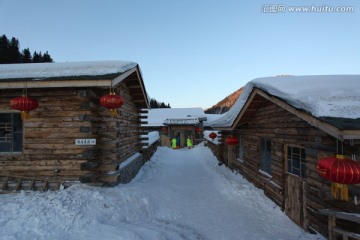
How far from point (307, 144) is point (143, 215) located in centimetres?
528

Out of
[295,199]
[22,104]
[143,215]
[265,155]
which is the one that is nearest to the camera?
[22,104]

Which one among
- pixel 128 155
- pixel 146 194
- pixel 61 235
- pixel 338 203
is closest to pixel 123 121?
pixel 128 155

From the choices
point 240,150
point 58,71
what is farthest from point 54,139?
point 240,150

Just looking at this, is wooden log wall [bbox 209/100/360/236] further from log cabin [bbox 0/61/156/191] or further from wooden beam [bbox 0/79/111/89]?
wooden beam [bbox 0/79/111/89]

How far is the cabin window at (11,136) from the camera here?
317 inches

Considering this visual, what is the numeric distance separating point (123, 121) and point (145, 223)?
197 inches

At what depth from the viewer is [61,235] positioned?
16.6 ft

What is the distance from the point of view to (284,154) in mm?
7672

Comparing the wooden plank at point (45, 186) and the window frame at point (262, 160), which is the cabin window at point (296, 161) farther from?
the wooden plank at point (45, 186)

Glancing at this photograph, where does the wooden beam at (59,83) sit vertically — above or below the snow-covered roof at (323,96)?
above

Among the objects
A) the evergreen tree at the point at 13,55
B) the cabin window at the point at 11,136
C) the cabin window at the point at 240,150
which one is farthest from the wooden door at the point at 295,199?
the evergreen tree at the point at 13,55

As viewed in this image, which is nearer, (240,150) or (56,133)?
(56,133)

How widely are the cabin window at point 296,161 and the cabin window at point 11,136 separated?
9.34m

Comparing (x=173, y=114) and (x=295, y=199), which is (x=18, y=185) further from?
(x=173, y=114)
